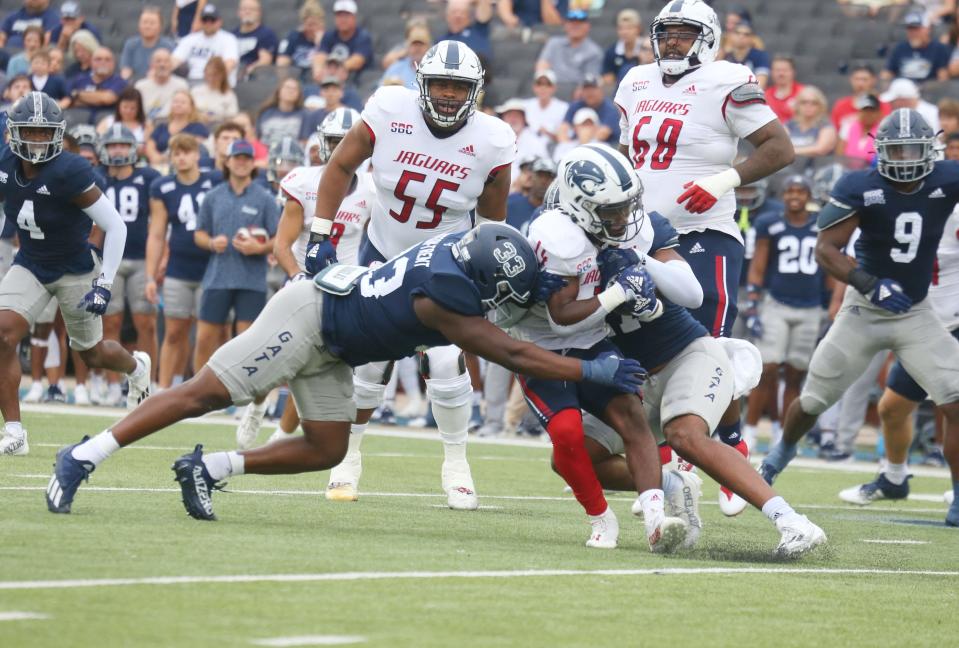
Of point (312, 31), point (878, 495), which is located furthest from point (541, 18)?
point (878, 495)

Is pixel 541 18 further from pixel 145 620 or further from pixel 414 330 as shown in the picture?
pixel 145 620

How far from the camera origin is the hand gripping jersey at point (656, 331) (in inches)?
242

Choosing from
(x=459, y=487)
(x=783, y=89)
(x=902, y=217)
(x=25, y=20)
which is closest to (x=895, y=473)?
(x=902, y=217)

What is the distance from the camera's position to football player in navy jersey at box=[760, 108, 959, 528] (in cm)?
779

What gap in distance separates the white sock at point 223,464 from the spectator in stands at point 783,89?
922 centimetres

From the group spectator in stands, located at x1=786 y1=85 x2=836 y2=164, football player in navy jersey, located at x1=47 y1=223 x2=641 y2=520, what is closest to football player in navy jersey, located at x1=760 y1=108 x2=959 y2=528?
football player in navy jersey, located at x1=47 y1=223 x2=641 y2=520

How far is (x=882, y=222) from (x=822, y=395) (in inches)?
39.3

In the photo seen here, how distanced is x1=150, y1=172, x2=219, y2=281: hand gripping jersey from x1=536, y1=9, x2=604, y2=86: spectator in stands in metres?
4.35

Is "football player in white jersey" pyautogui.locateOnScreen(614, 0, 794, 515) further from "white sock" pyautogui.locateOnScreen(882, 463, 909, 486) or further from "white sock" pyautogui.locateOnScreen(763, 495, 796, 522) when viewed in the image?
"white sock" pyautogui.locateOnScreen(882, 463, 909, 486)

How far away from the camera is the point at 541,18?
1772cm

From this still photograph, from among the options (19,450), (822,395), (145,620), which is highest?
(145,620)

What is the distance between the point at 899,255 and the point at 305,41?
10713 millimetres

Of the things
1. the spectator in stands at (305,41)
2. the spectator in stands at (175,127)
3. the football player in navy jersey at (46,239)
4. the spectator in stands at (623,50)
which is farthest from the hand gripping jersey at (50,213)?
the spectator in stands at (305,41)

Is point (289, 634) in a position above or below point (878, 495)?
above
